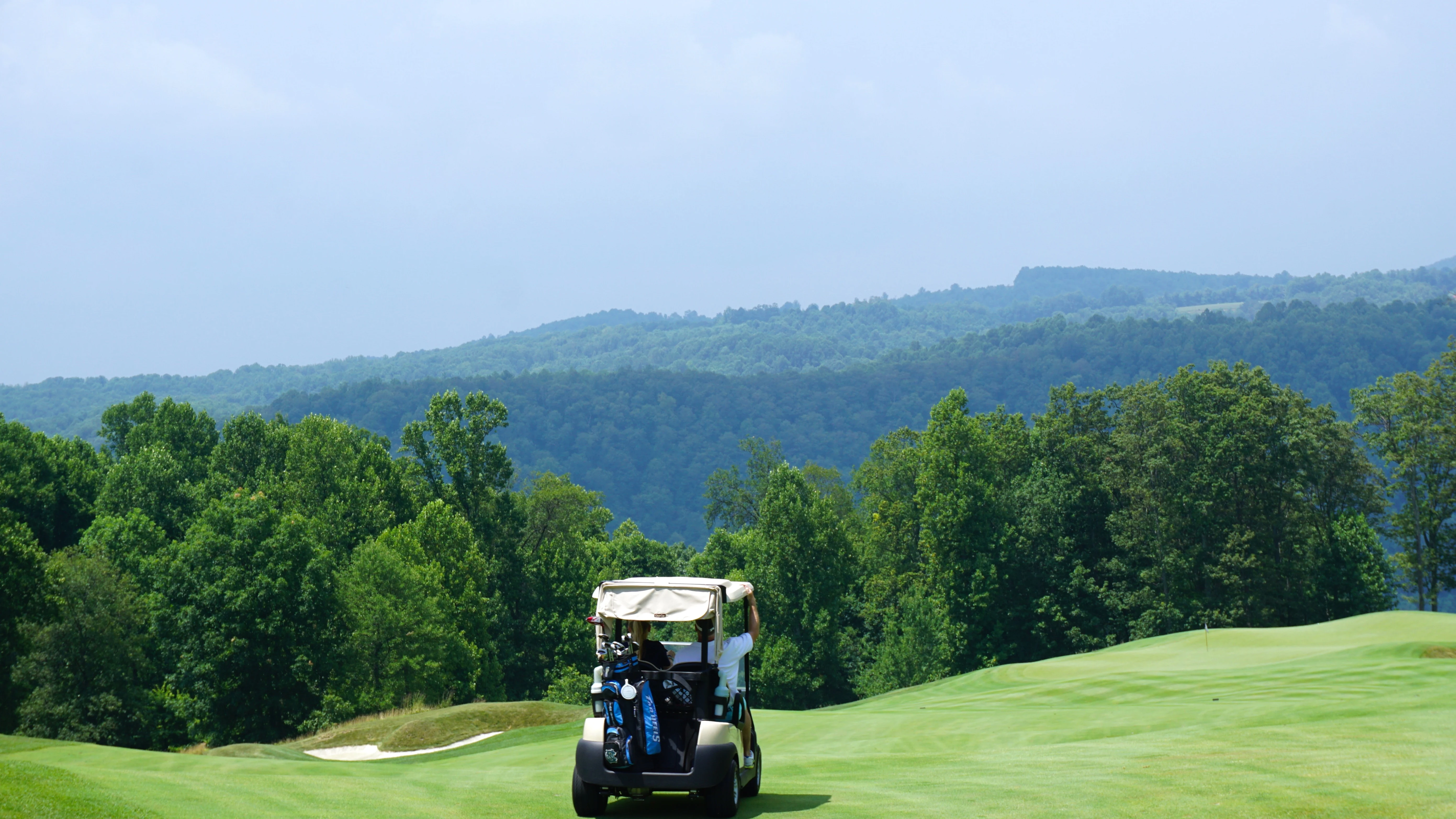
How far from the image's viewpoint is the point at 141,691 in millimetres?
47375

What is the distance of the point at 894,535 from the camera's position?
73125mm

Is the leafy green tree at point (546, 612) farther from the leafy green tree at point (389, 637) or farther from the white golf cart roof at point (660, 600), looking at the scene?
the white golf cart roof at point (660, 600)

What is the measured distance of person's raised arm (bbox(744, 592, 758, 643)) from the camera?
42.2 ft

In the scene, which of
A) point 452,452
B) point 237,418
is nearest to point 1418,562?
point 452,452

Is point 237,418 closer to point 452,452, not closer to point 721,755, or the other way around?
point 452,452

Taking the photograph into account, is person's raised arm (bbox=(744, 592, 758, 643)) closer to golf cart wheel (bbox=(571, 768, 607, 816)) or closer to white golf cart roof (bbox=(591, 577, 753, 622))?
white golf cart roof (bbox=(591, 577, 753, 622))

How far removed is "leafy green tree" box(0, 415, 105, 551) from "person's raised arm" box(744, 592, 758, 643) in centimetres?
5641

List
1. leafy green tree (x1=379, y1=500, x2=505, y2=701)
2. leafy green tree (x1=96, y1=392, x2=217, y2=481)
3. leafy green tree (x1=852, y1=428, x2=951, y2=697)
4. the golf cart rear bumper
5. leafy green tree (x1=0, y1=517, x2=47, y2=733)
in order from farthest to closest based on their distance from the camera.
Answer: leafy green tree (x1=96, y1=392, x2=217, y2=481)
leafy green tree (x1=852, y1=428, x2=951, y2=697)
leafy green tree (x1=379, y1=500, x2=505, y2=701)
leafy green tree (x1=0, y1=517, x2=47, y2=733)
the golf cart rear bumper

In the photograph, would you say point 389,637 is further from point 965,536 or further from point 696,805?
point 696,805

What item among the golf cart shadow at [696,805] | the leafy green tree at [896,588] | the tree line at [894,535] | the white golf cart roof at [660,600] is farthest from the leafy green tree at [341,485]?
the white golf cart roof at [660,600]

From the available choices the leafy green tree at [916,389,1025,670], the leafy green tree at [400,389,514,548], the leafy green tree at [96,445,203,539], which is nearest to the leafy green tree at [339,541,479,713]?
the leafy green tree at [400,389,514,548]

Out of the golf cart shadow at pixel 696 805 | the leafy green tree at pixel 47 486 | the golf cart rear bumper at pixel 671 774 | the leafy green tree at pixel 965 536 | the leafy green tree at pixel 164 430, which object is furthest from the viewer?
the leafy green tree at pixel 164 430

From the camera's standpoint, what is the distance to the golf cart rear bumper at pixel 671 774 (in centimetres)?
1216

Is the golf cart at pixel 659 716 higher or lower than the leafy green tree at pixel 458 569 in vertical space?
higher
